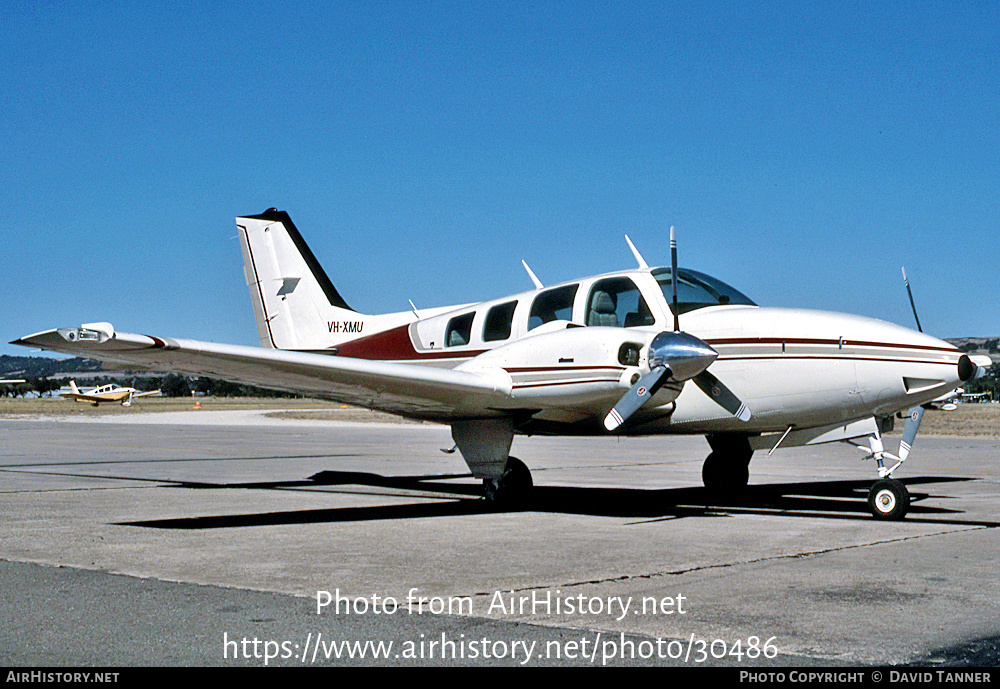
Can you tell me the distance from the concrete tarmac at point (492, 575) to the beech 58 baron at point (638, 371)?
108 cm

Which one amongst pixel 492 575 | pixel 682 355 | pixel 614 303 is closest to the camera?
pixel 492 575

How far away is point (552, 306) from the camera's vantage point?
13094 mm

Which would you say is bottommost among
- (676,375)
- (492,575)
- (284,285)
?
(492,575)

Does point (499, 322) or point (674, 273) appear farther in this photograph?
point (499, 322)

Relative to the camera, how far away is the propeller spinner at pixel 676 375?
10711mm

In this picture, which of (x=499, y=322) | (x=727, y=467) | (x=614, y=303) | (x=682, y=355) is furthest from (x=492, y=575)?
(x=727, y=467)

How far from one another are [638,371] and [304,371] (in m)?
3.89

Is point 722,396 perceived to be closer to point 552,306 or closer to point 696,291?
point 696,291

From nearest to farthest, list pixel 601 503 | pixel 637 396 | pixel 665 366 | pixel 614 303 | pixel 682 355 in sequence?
1. pixel 682 355
2. pixel 665 366
3. pixel 637 396
4. pixel 614 303
5. pixel 601 503

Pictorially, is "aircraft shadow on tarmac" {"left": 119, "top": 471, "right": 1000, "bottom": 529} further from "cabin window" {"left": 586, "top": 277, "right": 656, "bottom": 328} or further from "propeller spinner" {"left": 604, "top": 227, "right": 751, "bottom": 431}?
"cabin window" {"left": 586, "top": 277, "right": 656, "bottom": 328}

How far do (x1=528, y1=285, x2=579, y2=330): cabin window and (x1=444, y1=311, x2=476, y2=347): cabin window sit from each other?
3.90ft

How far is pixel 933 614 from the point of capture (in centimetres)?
612

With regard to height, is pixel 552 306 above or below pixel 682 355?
above
